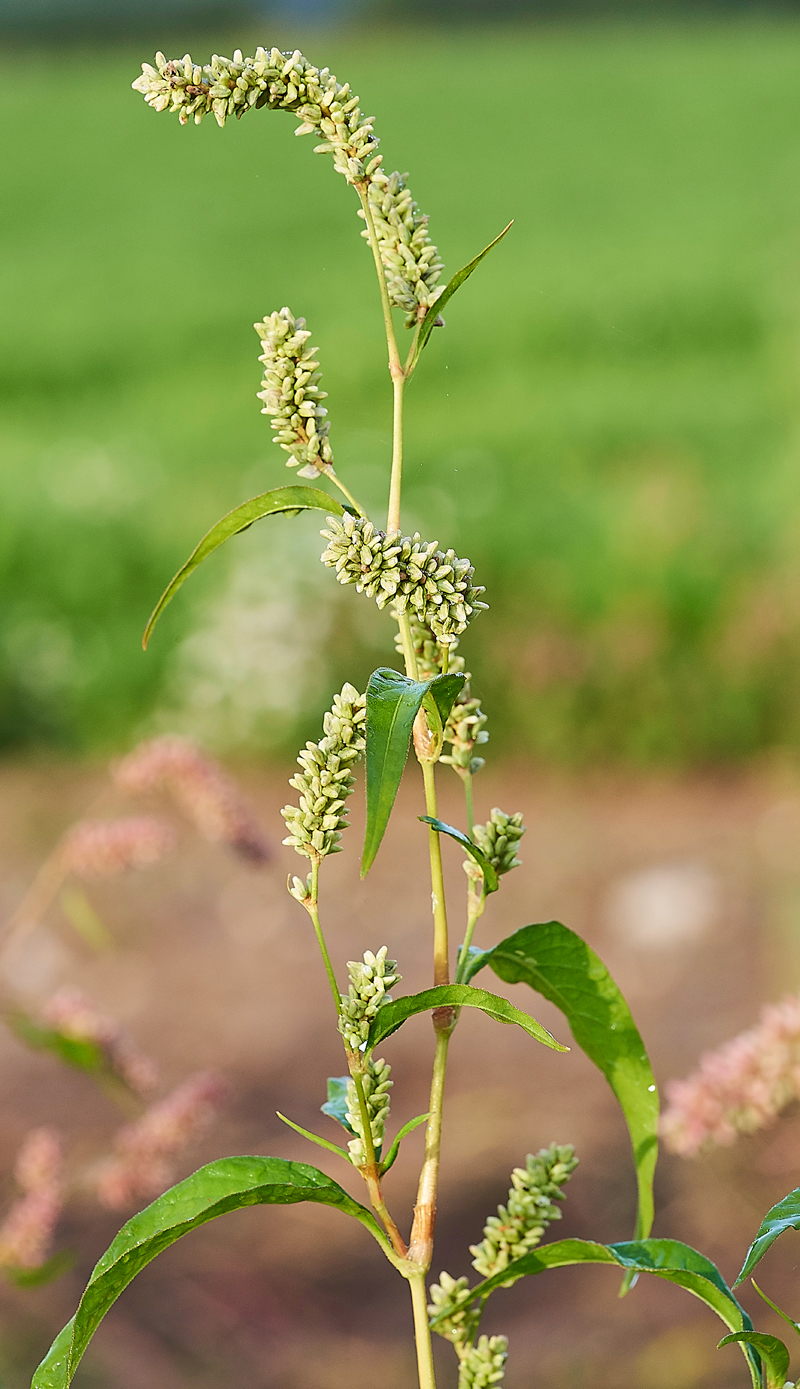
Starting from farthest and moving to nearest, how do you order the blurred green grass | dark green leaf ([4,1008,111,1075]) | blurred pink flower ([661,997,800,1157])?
1. the blurred green grass
2. dark green leaf ([4,1008,111,1075])
3. blurred pink flower ([661,997,800,1157])

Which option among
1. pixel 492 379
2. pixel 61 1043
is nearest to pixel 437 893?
pixel 61 1043

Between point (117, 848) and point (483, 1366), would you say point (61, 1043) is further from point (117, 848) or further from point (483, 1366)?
point (483, 1366)

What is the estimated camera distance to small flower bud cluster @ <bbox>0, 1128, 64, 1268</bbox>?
67 centimetres

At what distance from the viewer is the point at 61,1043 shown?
0.60 m

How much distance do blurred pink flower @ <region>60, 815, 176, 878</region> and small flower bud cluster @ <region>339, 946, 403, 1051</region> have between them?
1.43 ft

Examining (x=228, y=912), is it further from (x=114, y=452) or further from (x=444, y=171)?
(x=444, y=171)

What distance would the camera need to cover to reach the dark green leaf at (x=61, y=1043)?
60 cm

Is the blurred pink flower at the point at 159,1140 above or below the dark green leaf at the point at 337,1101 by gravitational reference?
above

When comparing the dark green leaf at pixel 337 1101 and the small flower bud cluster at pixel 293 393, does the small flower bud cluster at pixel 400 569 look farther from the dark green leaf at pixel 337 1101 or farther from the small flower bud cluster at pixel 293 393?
the dark green leaf at pixel 337 1101

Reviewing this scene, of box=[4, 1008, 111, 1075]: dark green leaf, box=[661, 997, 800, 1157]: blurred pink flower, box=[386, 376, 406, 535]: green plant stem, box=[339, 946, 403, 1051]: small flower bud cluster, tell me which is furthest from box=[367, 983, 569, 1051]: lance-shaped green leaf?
box=[4, 1008, 111, 1075]: dark green leaf

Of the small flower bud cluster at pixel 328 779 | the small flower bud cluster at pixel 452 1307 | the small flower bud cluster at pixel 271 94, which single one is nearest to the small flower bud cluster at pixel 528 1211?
the small flower bud cluster at pixel 452 1307

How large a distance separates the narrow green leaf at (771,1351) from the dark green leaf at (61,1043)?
14.8 inches

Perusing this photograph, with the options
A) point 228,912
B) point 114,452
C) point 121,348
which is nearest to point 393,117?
point 121,348

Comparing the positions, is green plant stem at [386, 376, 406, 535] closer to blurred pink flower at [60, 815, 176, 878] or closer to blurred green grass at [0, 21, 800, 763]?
blurred green grass at [0, 21, 800, 763]
